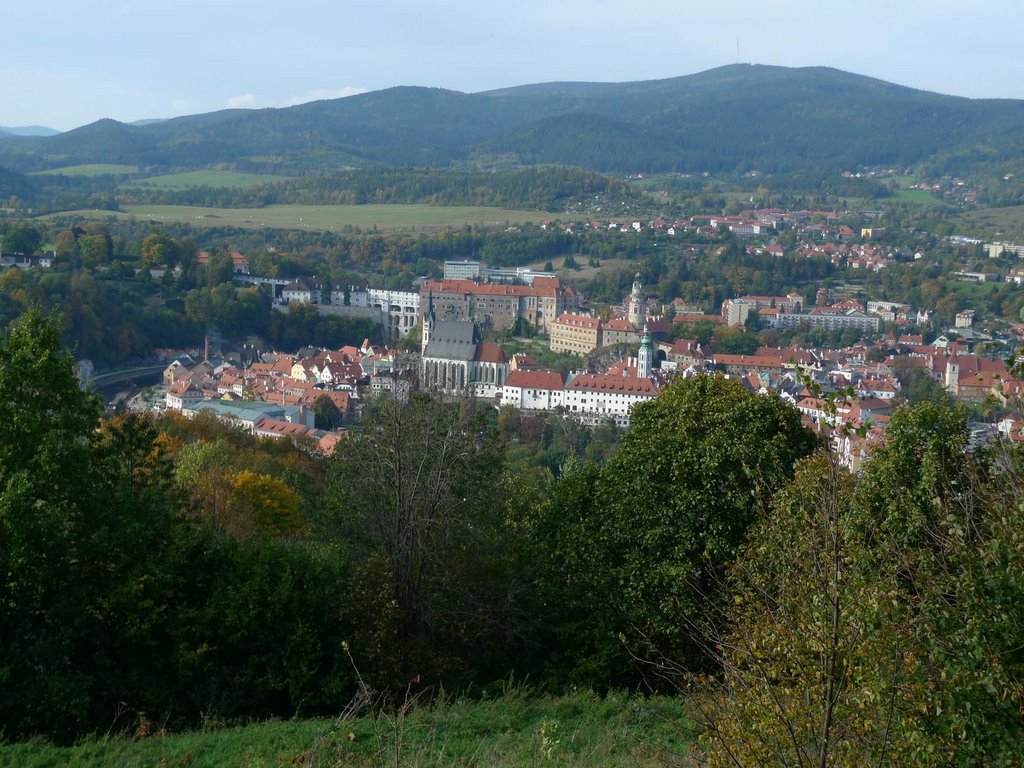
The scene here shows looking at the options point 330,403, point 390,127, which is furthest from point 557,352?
point 390,127

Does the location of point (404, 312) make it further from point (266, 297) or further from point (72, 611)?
point (72, 611)

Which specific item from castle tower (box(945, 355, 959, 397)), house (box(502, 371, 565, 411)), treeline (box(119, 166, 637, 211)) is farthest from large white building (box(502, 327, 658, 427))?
treeline (box(119, 166, 637, 211))

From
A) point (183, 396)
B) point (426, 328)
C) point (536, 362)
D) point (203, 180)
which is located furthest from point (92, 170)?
point (183, 396)

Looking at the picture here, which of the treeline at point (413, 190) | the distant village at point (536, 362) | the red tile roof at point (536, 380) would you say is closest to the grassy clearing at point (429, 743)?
the distant village at point (536, 362)

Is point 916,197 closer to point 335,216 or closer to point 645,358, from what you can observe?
point 335,216

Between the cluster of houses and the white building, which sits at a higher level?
the cluster of houses

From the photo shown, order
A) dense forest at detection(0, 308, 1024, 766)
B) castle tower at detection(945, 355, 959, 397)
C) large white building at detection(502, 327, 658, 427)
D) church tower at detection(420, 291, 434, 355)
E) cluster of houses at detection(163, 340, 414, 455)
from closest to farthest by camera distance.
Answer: dense forest at detection(0, 308, 1024, 766), cluster of houses at detection(163, 340, 414, 455), large white building at detection(502, 327, 658, 427), castle tower at detection(945, 355, 959, 397), church tower at detection(420, 291, 434, 355)

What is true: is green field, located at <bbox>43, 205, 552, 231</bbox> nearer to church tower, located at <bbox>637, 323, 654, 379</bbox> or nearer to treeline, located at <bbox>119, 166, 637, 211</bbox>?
treeline, located at <bbox>119, 166, 637, 211</bbox>
